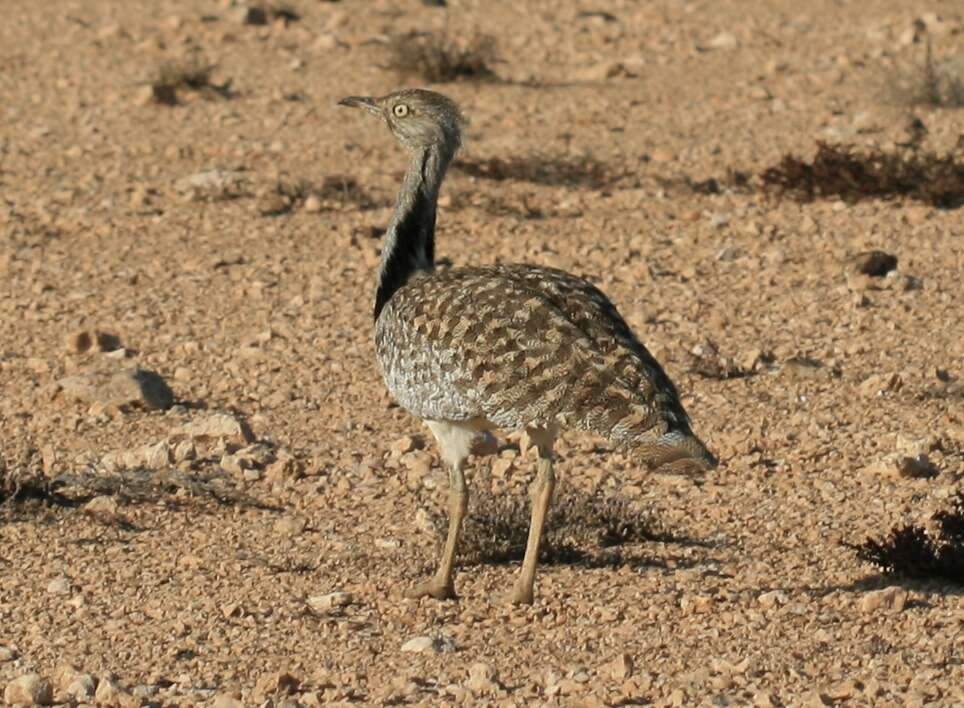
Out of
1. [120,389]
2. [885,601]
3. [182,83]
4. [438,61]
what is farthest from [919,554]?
[182,83]

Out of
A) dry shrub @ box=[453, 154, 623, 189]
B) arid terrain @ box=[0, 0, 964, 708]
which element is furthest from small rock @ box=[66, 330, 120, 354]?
dry shrub @ box=[453, 154, 623, 189]

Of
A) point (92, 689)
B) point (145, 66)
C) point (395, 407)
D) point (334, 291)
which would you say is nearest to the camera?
point (92, 689)

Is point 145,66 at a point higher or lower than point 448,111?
lower

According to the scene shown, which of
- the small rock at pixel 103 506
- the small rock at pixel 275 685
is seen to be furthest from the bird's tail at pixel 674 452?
the small rock at pixel 103 506

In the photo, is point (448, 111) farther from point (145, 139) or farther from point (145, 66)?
point (145, 66)

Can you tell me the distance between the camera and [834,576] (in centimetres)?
664

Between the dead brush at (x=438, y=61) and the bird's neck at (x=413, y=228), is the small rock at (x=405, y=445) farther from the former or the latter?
the dead brush at (x=438, y=61)

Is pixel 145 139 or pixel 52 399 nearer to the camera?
pixel 52 399

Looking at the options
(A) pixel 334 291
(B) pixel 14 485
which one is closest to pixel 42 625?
(B) pixel 14 485

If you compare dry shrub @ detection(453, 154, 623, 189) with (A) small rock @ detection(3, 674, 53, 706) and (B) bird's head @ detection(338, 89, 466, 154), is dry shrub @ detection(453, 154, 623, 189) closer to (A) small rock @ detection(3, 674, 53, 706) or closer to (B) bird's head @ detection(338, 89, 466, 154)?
(B) bird's head @ detection(338, 89, 466, 154)

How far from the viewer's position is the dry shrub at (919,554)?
6438 millimetres

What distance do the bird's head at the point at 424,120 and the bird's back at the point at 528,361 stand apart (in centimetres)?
74

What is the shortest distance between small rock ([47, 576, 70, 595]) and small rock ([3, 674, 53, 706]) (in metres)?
0.95

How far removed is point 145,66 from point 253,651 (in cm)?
947
